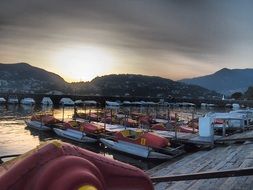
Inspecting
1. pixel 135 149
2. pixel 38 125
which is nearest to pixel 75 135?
pixel 135 149

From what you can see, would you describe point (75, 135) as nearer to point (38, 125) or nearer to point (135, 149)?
point (135, 149)

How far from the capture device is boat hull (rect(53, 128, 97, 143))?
39.2 metres

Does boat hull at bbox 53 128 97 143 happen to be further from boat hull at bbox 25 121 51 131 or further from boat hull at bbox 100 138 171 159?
boat hull at bbox 25 121 51 131

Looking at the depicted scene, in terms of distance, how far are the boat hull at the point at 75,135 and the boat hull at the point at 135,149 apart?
4.94 meters

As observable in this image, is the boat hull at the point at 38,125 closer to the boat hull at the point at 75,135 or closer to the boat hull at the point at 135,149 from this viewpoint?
the boat hull at the point at 75,135

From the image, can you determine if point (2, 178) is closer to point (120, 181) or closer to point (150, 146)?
point (120, 181)

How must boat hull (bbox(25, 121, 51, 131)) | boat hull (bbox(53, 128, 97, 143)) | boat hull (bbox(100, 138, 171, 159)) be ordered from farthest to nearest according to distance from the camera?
boat hull (bbox(25, 121, 51, 131)) → boat hull (bbox(53, 128, 97, 143)) → boat hull (bbox(100, 138, 171, 159))

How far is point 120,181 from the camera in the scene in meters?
3.35

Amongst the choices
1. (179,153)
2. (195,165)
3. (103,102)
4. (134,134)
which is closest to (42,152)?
(195,165)

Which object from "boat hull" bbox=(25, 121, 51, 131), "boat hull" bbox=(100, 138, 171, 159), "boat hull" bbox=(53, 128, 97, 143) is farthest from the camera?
"boat hull" bbox=(25, 121, 51, 131)

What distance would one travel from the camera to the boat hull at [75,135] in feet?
129

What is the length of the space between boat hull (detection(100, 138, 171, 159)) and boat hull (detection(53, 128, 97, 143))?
195 inches

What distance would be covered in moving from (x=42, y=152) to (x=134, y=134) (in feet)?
97.7

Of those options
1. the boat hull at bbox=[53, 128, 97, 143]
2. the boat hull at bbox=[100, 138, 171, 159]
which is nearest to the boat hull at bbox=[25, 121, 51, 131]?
the boat hull at bbox=[53, 128, 97, 143]
